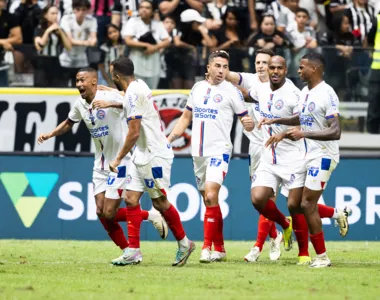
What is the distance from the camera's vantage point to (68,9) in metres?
19.0

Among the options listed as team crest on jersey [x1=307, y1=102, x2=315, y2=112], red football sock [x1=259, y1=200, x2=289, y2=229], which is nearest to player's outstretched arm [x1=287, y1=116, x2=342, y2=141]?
team crest on jersey [x1=307, y1=102, x2=315, y2=112]

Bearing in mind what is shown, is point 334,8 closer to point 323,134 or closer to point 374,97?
point 374,97

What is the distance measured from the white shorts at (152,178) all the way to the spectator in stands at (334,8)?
29.2 ft

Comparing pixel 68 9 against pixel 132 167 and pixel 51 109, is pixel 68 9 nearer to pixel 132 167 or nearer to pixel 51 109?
pixel 51 109

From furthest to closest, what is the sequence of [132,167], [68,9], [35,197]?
[68,9] → [35,197] → [132,167]

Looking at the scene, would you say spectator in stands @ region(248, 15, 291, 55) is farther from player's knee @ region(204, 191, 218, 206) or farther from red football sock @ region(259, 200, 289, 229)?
player's knee @ region(204, 191, 218, 206)

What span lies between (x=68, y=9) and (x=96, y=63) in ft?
6.14

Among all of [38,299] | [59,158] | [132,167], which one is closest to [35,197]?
[59,158]

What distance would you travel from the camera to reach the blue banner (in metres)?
17.0

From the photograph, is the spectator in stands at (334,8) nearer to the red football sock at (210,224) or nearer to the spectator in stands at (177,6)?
the spectator in stands at (177,6)

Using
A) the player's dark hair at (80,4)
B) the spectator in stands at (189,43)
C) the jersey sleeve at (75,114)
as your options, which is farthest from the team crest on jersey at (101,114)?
the player's dark hair at (80,4)

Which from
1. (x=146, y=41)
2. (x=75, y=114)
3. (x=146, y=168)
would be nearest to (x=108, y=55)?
(x=146, y=41)

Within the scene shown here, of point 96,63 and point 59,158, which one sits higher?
point 96,63

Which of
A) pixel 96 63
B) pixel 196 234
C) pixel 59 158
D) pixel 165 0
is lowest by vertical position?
pixel 196 234
